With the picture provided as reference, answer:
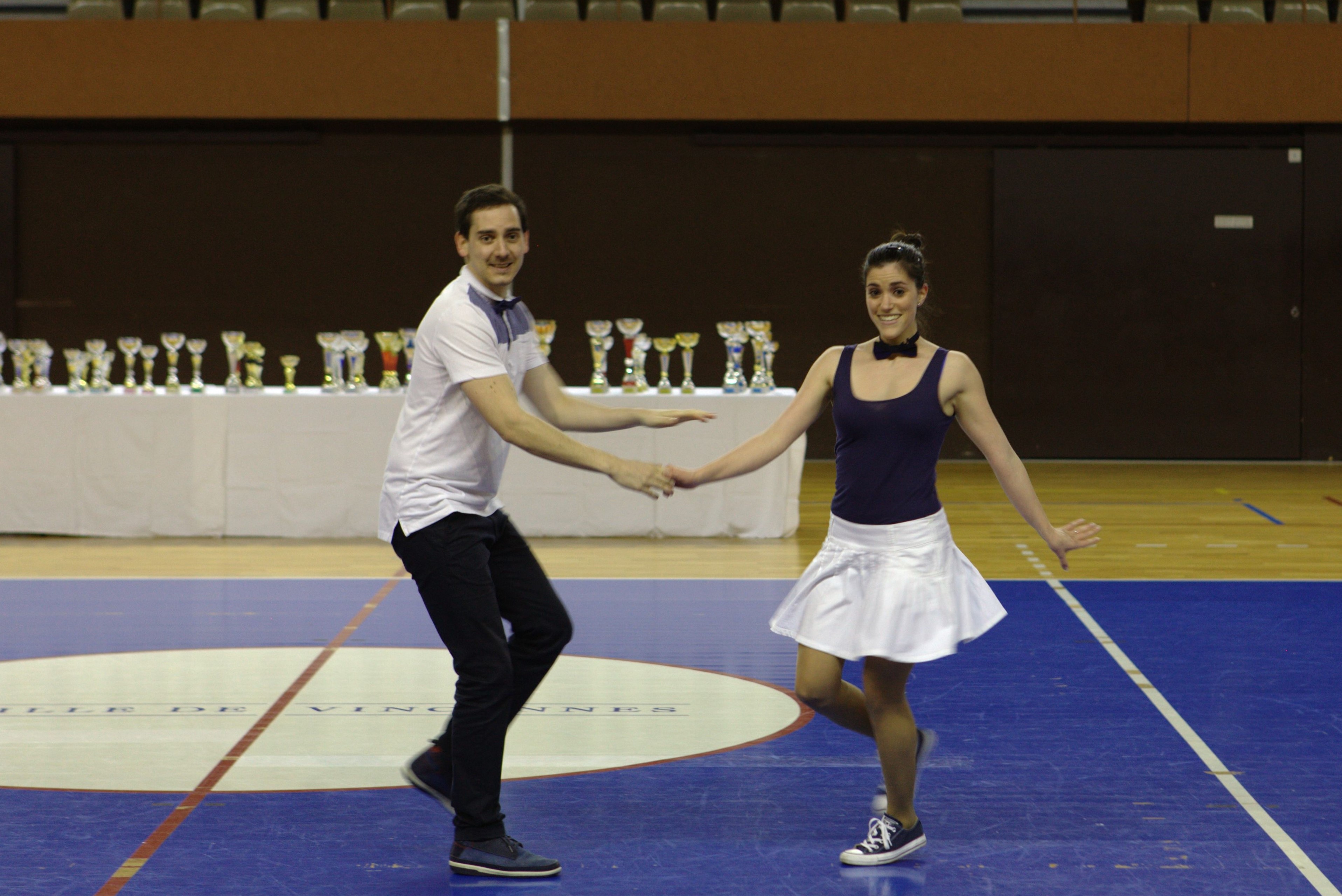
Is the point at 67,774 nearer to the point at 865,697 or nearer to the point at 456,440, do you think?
the point at 456,440

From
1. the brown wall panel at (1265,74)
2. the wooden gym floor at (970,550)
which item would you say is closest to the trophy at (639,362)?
the wooden gym floor at (970,550)

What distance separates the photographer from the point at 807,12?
12.9 m

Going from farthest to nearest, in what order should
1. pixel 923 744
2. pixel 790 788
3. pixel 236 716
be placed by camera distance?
pixel 236 716 → pixel 790 788 → pixel 923 744

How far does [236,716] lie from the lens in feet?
15.1

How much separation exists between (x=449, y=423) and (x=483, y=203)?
18.6 inches

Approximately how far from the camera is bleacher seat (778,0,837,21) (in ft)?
42.3

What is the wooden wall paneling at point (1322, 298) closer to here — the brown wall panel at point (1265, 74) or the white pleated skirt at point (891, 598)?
the brown wall panel at point (1265, 74)

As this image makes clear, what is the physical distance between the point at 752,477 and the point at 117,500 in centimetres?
344

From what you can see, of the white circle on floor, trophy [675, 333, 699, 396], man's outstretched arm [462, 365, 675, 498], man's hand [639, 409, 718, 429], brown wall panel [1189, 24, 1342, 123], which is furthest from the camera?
brown wall panel [1189, 24, 1342, 123]

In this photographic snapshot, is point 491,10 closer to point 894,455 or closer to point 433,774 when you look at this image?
point 433,774

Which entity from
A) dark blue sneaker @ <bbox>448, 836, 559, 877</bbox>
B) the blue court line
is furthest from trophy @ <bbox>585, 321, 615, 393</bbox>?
dark blue sneaker @ <bbox>448, 836, 559, 877</bbox>

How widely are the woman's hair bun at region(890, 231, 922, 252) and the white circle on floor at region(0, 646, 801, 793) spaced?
60.6 inches

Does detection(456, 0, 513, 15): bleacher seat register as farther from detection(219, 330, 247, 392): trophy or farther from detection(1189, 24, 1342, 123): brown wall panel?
detection(1189, 24, 1342, 123): brown wall panel

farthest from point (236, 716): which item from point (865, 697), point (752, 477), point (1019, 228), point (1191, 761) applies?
point (1019, 228)
